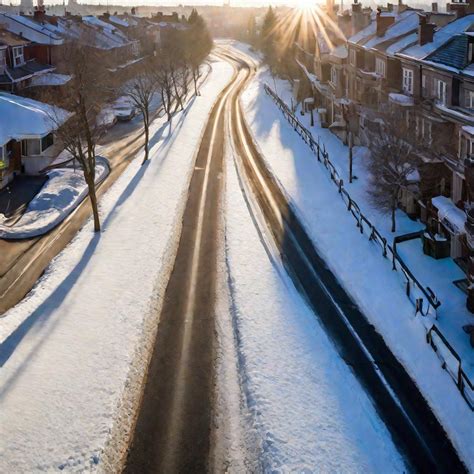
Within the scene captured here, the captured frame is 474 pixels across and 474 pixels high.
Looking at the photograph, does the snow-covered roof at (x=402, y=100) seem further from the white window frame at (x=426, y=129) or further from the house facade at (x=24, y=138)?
the house facade at (x=24, y=138)

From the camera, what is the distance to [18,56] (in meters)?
57.3

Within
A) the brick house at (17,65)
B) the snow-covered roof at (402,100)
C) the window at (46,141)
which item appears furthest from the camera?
the brick house at (17,65)

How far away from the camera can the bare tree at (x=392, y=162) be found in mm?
32406

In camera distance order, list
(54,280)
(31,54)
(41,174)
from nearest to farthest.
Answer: (54,280)
(41,174)
(31,54)

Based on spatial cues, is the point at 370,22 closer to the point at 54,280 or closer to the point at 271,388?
the point at 54,280

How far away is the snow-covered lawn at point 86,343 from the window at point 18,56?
1128 inches

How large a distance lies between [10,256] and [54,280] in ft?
14.4

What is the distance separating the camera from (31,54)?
207ft

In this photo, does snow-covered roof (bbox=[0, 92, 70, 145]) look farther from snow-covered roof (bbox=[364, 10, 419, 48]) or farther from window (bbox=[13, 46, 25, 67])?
snow-covered roof (bbox=[364, 10, 419, 48])

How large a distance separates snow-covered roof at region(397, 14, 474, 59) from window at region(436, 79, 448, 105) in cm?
224

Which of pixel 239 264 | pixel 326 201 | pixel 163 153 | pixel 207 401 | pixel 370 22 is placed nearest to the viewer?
pixel 207 401

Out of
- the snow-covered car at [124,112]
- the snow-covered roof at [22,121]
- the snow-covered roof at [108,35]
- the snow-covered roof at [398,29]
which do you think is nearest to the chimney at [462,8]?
the snow-covered roof at [398,29]

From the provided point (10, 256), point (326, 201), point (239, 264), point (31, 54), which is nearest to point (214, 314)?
point (239, 264)

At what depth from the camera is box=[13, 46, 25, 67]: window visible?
5609 centimetres
